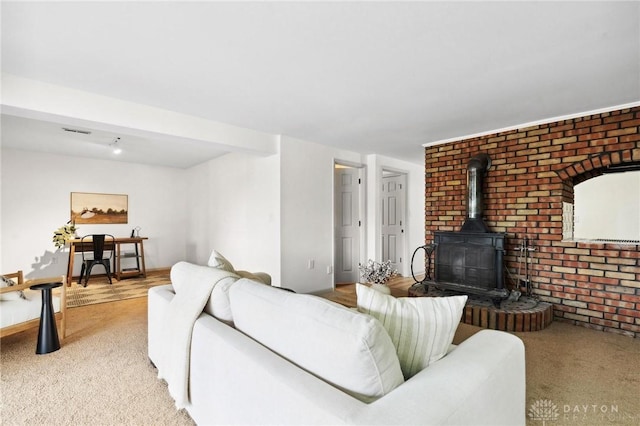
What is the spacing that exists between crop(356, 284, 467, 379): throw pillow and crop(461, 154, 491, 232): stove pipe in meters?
2.82

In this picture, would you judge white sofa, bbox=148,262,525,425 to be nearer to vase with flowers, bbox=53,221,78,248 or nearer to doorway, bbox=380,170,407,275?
doorway, bbox=380,170,407,275

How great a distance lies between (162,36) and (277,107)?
133 centimetres

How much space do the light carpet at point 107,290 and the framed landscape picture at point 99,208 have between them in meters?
1.15

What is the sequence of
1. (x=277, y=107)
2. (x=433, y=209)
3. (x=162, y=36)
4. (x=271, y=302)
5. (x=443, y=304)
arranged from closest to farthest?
(x=443, y=304) < (x=271, y=302) < (x=162, y=36) < (x=277, y=107) < (x=433, y=209)

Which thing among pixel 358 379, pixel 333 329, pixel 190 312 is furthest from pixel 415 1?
pixel 190 312

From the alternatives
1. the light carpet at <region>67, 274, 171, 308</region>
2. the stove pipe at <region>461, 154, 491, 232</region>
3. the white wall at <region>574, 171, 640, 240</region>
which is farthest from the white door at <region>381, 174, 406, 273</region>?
the light carpet at <region>67, 274, 171, 308</region>

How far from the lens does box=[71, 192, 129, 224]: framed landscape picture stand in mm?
5730

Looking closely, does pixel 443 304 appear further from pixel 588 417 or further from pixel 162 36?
pixel 162 36

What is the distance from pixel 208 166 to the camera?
611 centimetres

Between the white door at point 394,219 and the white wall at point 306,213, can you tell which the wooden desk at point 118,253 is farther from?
the white door at point 394,219

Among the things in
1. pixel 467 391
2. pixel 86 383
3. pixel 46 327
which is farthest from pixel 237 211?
pixel 467 391

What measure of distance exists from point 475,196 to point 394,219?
230 cm

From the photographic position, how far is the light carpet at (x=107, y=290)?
4.12 m

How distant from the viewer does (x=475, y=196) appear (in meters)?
3.70
